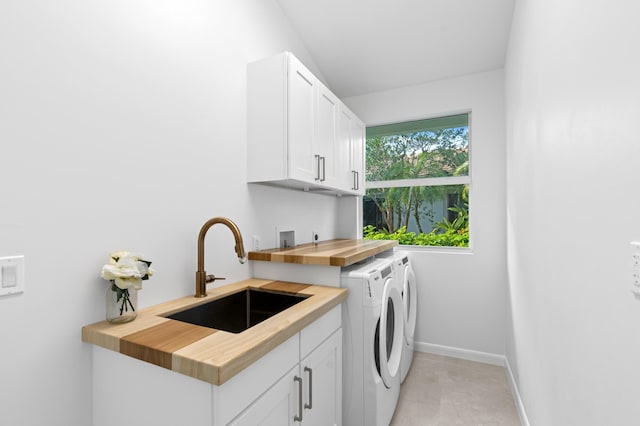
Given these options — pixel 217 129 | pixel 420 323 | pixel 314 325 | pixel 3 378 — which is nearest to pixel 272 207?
pixel 217 129

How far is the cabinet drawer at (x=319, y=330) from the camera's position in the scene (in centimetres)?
129

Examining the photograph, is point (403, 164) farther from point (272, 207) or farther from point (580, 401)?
point (580, 401)

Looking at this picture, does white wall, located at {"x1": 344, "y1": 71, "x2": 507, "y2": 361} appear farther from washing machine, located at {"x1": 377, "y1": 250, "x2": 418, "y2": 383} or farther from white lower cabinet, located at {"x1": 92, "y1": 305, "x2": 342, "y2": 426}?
white lower cabinet, located at {"x1": 92, "y1": 305, "x2": 342, "y2": 426}

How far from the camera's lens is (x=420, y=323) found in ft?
10.0

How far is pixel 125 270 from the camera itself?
111 cm

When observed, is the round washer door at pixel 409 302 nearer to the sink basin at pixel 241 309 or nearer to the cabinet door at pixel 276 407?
the sink basin at pixel 241 309

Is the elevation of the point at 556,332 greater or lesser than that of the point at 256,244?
lesser

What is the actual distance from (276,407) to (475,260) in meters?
2.40

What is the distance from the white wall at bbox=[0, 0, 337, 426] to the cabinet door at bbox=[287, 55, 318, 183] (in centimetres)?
37

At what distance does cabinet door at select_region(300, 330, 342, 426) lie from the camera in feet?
4.24

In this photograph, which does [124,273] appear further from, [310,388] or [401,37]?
[401,37]

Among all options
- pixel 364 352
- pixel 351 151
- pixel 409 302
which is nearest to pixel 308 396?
pixel 364 352

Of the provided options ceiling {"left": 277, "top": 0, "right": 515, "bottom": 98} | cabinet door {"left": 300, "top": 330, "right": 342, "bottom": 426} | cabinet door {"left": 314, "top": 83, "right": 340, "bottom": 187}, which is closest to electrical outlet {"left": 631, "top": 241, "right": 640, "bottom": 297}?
cabinet door {"left": 300, "top": 330, "right": 342, "bottom": 426}

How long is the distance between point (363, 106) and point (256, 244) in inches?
83.6
